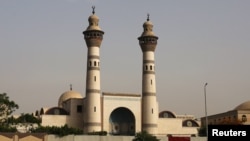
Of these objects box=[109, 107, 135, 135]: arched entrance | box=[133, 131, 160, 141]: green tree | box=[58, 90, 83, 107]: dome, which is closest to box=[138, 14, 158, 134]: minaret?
box=[109, 107, 135, 135]: arched entrance

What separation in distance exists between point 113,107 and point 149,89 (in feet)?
20.5

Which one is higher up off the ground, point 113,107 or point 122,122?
point 113,107

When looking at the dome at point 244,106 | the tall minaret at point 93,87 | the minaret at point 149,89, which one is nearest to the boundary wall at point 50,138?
the tall minaret at point 93,87

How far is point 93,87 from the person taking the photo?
68625mm

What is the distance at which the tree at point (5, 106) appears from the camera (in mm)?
63731

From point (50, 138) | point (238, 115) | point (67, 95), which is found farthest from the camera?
point (67, 95)

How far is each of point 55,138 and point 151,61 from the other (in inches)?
845

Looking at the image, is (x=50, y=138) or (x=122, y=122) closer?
(x=50, y=138)

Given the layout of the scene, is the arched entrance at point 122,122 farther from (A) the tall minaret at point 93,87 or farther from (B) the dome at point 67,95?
(B) the dome at point 67,95

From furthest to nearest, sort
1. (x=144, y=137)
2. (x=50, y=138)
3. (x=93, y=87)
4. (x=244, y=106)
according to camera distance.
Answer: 1. (x=244, y=106)
2. (x=93, y=87)
3. (x=144, y=137)
4. (x=50, y=138)

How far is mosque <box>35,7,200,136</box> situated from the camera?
68812 millimetres

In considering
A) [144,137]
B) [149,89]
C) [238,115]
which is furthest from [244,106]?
[144,137]

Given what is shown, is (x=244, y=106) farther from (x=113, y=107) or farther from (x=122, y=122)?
(x=113, y=107)

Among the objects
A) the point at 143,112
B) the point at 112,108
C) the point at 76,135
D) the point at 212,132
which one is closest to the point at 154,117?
the point at 143,112
